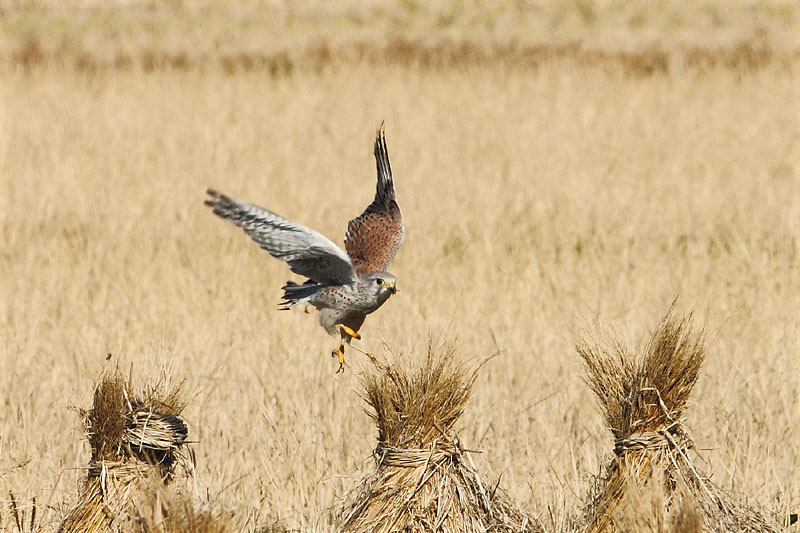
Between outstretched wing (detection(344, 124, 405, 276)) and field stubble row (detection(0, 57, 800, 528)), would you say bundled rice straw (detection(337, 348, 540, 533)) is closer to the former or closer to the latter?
field stubble row (detection(0, 57, 800, 528))

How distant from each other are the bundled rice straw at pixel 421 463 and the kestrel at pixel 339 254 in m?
0.74

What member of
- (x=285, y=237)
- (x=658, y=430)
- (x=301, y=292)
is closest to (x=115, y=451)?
(x=285, y=237)

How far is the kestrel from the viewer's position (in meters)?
4.61

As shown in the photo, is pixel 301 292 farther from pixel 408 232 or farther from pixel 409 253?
pixel 408 232

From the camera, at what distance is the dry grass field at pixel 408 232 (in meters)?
6.09

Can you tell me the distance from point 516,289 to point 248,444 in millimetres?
3461

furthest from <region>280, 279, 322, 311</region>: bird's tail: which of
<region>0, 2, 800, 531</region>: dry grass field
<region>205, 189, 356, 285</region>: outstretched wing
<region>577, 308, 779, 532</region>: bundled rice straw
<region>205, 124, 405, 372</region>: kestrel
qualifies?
<region>577, 308, 779, 532</region>: bundled rice straw

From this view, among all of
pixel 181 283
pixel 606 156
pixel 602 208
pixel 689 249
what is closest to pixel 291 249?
pixel 181 283

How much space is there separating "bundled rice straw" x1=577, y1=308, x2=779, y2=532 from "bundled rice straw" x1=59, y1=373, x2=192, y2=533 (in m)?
1.70

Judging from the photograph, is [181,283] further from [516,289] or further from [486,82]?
[486,82]

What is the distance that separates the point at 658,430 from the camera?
4262 millimetres

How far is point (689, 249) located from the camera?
32.9ft

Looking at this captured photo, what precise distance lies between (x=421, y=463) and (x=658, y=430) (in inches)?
35.7

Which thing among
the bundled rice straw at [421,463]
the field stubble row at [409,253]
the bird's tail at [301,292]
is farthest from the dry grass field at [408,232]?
the bird's tail at [301,292]
